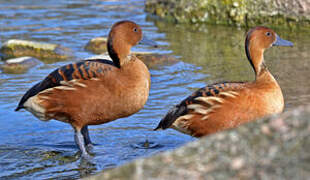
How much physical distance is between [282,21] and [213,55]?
2.41 meters

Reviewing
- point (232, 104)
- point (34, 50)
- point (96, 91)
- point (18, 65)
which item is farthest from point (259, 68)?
point (34, 50)

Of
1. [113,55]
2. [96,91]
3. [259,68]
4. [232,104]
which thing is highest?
[113,55]

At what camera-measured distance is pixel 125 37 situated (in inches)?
250

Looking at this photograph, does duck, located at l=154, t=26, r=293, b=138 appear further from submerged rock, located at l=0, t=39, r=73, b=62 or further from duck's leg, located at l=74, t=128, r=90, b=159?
submerged rock, located at l=0, t=39, r=73, b=62

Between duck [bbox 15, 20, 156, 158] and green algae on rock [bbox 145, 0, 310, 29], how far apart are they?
6262 millimetres

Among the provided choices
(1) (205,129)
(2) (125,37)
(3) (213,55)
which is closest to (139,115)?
(2) (125,37)

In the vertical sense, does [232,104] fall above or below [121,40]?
below

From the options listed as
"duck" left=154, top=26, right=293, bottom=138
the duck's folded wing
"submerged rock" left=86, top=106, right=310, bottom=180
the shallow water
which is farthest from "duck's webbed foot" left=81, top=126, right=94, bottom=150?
"submerged rock" left=86, top=106, right=310, bottom=180

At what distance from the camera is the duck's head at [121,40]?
6.21 metres

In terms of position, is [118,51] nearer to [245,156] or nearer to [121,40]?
[121,40]

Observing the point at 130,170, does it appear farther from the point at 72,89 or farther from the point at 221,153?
the point at 72,89

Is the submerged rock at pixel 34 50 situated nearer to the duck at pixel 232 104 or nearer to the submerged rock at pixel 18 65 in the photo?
the submerged rock at pixel 18 65

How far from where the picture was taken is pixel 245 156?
220 cm

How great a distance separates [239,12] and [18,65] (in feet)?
17.4
